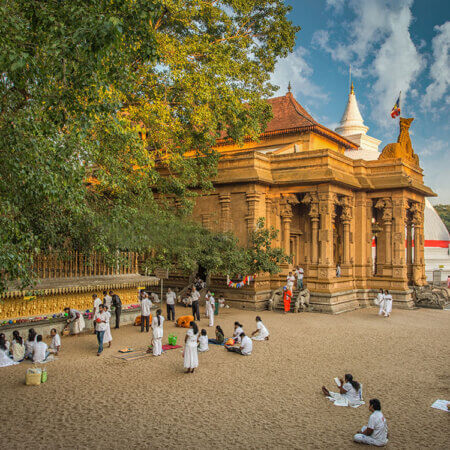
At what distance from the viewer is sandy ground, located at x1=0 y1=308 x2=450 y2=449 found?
25.3 feet

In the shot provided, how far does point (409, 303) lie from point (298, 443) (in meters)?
18.5

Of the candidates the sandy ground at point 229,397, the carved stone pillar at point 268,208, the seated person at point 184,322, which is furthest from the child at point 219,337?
the carved stone pillar at point 268,208

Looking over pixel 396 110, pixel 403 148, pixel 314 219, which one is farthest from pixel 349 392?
pixel 396 110

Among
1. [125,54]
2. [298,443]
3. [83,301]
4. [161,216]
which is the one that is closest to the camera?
[298,443]

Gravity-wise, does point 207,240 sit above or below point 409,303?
above

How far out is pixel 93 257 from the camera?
55.4ft

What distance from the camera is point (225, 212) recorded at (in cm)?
2400

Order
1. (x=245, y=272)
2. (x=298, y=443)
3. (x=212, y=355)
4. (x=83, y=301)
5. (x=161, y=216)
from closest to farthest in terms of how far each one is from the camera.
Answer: (x=298, y=443), (x=212, y=355), (x=83, y=301), (x=161, y=216), (x=245, y=272)

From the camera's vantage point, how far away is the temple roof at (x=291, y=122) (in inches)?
1095

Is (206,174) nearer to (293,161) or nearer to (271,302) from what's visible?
(293,161)

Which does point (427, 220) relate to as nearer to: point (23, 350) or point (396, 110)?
point (396, 110)

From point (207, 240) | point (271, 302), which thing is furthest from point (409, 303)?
point (207, 240)

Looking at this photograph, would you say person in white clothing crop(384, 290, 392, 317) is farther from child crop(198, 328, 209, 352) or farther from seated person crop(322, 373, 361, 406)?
seated person crop(322, 373, 361, 406)

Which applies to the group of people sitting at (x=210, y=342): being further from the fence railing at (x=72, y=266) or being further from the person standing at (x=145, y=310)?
the fence railing at (x=72, y=266)
